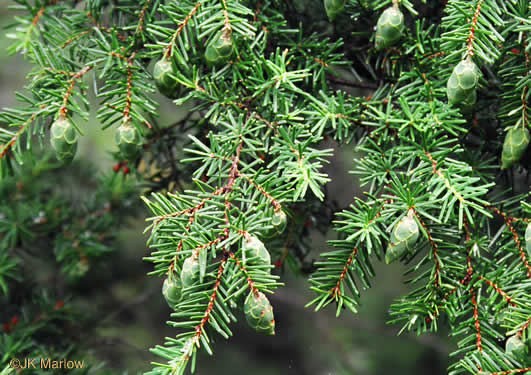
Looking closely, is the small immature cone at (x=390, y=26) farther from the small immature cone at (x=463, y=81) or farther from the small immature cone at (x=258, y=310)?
the small immature cone at (x=258, y=310)

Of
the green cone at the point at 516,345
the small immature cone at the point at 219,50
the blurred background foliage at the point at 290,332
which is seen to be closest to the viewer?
the green cone at the point at 516,345

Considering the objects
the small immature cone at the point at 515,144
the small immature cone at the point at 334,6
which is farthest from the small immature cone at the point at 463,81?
the small immature cone at the point at 334,6

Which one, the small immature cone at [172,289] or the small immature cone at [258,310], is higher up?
the small immature cone at [172,289]

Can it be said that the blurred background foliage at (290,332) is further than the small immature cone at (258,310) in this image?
Yes

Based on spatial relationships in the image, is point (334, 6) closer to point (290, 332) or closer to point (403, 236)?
point (403, 236)

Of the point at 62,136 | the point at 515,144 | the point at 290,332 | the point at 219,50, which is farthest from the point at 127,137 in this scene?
the point at 290,332

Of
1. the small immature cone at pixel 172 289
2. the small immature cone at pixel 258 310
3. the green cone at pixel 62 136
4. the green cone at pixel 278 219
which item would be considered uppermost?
the green cone at pixel 62 136

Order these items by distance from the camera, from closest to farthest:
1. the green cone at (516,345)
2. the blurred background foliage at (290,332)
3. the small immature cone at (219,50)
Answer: the green cone at (516,345) → the small immature cone at (219,50) → the blurred background foliage at (290,332)
